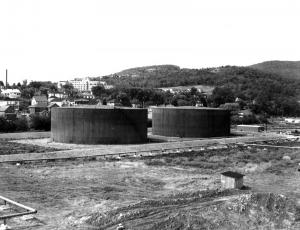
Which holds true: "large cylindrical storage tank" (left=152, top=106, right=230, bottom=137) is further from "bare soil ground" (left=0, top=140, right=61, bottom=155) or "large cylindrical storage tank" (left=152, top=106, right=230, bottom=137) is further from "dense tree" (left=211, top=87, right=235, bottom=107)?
"dense tree" (left=211, top=87, right=235, bottom=107)

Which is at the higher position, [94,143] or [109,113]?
[109,113]

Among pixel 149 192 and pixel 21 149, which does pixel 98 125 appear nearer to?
pixel 21 149

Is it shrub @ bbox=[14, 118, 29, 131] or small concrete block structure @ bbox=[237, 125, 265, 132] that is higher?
shrub @ bbox=[14, 118, 29, 131]

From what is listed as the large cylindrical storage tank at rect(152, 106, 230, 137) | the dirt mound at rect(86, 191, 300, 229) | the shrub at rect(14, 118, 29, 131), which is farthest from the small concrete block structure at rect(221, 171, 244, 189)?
the shrub at rect(14, 118, 29, 131)

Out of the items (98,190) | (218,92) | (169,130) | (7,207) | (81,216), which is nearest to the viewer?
(81,216)

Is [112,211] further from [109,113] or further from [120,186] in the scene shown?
[109,113]

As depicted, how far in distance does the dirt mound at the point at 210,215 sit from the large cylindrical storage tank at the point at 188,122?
→ 144 feet

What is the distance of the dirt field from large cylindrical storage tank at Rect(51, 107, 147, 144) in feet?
36.2

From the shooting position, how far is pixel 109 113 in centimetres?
4956

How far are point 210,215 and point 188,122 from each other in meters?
46.2

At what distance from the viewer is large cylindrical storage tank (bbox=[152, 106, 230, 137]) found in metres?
62.1

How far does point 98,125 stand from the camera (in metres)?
49.3

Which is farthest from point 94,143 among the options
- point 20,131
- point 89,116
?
point 20,131

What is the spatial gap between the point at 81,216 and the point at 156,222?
3.46 metres
